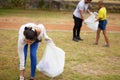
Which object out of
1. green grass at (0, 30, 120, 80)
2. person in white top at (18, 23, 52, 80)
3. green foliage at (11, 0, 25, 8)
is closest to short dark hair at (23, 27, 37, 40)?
person in white top at (18, 23, 52, 80)

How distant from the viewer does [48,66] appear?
6785 mm

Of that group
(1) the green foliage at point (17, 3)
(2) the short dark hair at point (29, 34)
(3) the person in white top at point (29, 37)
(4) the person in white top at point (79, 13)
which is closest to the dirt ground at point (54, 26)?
(4) the person in white top at point (79, 13)

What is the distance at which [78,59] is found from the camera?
8562 mm

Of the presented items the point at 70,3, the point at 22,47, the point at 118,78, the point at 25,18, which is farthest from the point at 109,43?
the point at 70,3

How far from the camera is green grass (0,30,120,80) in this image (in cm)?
717

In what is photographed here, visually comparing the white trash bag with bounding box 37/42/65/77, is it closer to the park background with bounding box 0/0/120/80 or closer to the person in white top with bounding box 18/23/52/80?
the park background with bounding box 0/0/120/80

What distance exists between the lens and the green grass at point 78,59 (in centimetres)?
717

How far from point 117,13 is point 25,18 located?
24.6ft

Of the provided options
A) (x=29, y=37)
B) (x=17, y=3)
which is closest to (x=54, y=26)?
(x=17, y=3)

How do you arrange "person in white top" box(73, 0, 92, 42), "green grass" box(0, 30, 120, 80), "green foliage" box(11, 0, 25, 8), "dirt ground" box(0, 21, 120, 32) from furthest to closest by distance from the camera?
"green foliage" box(11, 0, 25, 8), "dirt ground" box(0, 21, 120, 32), "person in white top" box(73, 0, 92, 42), "green grass" box(0, 30, 120, 80)

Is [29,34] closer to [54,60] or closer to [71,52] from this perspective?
[54,60]

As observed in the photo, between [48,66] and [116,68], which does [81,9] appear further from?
[48,66]

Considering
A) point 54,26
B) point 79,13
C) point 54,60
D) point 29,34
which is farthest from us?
point 54,26

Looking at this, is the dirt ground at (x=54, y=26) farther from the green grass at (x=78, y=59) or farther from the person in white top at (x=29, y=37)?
the person in white top at (x=29, y=37)
